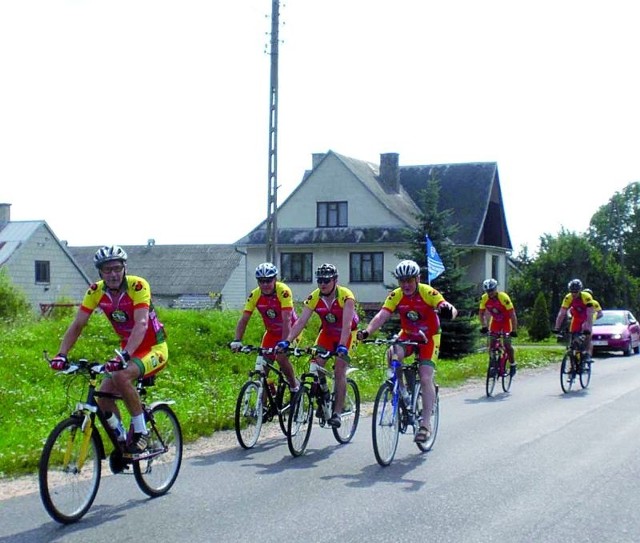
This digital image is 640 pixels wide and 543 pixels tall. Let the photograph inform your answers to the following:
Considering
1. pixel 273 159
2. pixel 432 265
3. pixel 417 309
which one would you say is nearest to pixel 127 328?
pixel 417 309

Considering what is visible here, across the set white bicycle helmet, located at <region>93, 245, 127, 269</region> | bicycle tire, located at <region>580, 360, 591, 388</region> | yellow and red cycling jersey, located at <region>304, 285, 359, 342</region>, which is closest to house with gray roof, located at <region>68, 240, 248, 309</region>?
bicycle tire, located at <region>580, 360, 591, 388</region>

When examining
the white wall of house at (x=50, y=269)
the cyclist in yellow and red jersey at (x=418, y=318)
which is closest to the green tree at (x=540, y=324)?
the white wall of house at (x=50, y=269)

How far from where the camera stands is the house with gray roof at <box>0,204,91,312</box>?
50750 millimetres

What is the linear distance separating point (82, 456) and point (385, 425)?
3.25 metres

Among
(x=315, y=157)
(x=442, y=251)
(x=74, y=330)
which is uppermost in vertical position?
(x=315, y=157)

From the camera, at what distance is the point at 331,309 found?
1033cm

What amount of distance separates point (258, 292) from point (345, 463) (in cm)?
224

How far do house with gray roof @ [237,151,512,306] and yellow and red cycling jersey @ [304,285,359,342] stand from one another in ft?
112

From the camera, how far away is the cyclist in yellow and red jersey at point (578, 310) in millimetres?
16953

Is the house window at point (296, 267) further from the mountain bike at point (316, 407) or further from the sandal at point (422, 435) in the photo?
the sandal at point (422, 435)

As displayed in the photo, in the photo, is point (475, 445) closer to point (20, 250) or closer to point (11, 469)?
point (11, 469)

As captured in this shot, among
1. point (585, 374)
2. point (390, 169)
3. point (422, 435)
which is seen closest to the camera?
point (422, 435)

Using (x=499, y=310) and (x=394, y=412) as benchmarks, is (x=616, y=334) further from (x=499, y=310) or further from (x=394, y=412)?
(x=394, y=412)

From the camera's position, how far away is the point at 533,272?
56844mm
